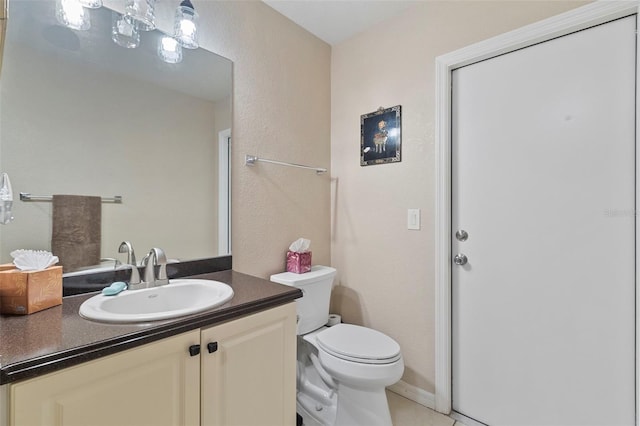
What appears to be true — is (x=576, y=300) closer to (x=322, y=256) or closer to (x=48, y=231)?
(x=322, y=256)

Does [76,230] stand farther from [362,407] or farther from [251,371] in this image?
[362,407]

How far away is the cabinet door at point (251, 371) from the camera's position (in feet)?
3.03

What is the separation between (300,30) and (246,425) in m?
2.14

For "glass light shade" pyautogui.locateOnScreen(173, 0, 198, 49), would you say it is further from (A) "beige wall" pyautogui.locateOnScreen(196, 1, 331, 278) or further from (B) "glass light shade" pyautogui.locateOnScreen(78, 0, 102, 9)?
(B) "glass light shade" pyautogui.locateOnScreen(78, 0, 102, 9)

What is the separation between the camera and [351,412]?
146 centimetres

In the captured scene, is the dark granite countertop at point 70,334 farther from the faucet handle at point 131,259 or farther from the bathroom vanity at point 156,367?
the faucet handle at point 131,259

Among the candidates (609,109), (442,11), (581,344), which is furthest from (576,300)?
(442,11)

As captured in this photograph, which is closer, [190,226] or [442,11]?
[190,226]

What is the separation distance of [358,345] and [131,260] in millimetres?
1101

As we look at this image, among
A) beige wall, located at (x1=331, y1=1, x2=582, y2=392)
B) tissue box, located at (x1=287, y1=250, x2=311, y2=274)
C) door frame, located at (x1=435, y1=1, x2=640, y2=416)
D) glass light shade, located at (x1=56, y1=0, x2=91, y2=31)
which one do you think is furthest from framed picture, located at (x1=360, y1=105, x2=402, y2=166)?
glass light shade, located at (x1=56, y1=0, x2=91, y2=31)

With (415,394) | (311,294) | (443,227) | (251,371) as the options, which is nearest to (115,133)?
(251,371)

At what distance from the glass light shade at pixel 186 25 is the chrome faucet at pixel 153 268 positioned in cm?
96

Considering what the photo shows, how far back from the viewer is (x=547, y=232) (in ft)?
4.51

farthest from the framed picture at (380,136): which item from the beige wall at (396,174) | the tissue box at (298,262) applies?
the tissue box at (298,262)
